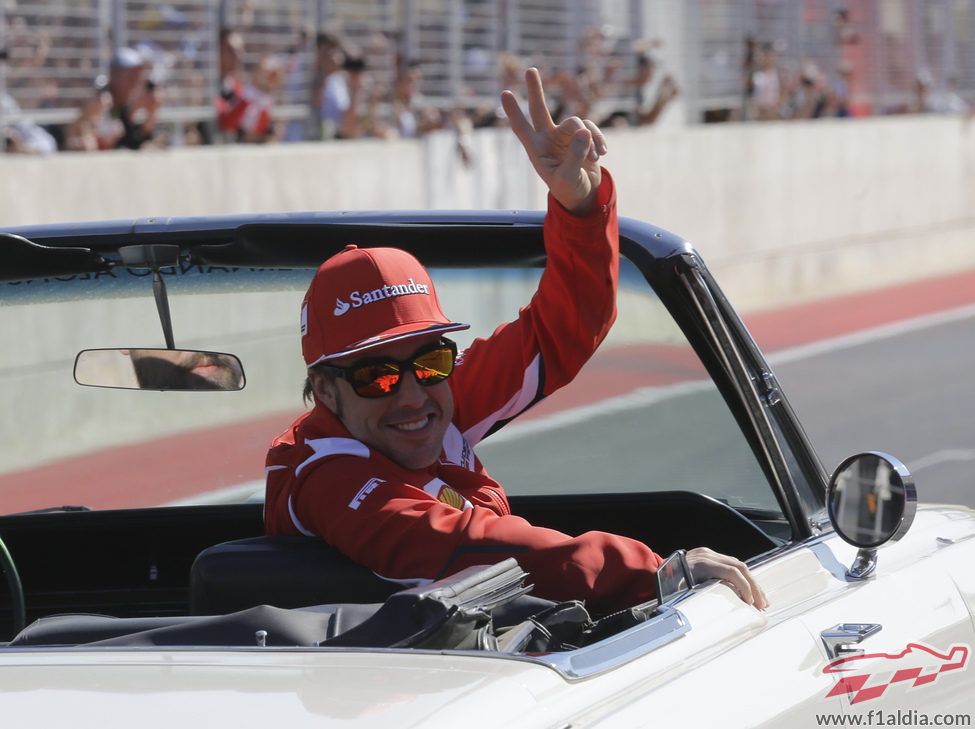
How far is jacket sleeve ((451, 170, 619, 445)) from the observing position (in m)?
3.22

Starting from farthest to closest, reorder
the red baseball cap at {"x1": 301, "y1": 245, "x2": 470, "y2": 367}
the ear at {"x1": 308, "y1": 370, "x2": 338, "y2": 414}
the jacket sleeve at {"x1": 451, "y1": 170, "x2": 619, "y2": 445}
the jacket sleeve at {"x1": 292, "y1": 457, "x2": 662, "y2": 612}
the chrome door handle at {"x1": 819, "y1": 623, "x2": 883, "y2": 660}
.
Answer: the jacket sleeve at {"x1": 451, "y1": 170, "x2": 619, "y2": 445}
the ear at {"x1": 308, "y1": 370, "x2": 338, "y2": 414}
the red baseball cap at {"x1": 301, "y1": 245, "x2": 470, "y2": 367}
the jacket sleeve at {"x1": 292, "y1": 457, "x2": 662, "y2": 612}
the chrome door handle at {"x1": 819, "y1": 623, "x2": 883, "y2": 660}

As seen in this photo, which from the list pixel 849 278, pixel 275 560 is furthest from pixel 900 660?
pixel 849 278

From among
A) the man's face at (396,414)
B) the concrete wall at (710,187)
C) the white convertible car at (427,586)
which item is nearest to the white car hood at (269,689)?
the white convertible car at (427,586)

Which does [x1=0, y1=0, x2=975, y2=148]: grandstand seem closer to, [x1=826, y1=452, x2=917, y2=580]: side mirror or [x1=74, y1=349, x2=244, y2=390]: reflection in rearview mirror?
[x1=74, y1=349, x2=244, y2=390]: reflection in rearview mirror

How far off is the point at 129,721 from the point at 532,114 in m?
1.65

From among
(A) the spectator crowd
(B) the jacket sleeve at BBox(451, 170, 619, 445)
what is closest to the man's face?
(B) the jacket sleeve at BBox(451, 170, 619, 445)

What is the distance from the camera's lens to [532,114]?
3.16m

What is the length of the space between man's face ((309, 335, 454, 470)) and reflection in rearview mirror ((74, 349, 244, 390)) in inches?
11.8

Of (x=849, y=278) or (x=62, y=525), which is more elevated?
(x=62, y=525)

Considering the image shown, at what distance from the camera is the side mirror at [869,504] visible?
2.77m

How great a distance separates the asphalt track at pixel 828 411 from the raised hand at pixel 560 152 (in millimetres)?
556

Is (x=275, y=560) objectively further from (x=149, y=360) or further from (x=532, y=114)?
(x=532, y=114)

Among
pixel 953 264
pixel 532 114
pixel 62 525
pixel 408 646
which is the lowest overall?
pixel 953 264

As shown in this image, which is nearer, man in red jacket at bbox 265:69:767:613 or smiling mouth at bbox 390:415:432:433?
man in red jacket at bbox 265:69:767:613
